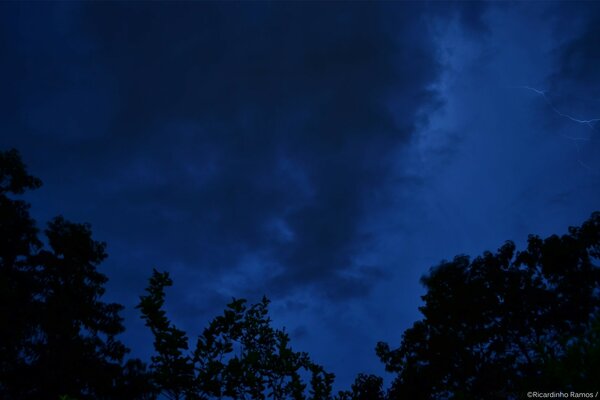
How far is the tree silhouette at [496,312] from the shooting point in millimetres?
16719

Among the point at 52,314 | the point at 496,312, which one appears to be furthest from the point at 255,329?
the point at 496,312

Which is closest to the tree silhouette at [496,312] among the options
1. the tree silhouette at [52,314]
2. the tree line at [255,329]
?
the tree line at [255,329]

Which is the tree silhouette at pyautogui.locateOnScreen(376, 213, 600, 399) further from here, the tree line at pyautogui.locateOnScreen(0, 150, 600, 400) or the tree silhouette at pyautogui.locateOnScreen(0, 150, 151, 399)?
the tree silhouette at pyautogui.locateOnScreen(0, 150, 151, 399)

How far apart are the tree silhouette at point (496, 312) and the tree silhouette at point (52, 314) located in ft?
53.4

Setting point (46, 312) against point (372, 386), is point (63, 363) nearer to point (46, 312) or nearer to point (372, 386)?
point (46, 312)

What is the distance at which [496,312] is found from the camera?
18.5 metres

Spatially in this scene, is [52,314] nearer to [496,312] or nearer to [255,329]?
[255,329]

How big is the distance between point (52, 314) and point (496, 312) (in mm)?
22325

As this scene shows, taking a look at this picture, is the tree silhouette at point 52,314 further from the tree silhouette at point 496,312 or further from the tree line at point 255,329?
the tree silhouette at point 496,312

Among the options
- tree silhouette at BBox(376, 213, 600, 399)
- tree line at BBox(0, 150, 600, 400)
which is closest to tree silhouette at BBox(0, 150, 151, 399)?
tree line at BBox(0, 150, 600, 400)

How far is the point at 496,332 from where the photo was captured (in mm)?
18391

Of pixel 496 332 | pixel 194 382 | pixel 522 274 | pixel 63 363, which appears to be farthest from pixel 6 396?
pixel 522 274

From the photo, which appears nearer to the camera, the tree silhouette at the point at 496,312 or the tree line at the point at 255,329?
the tree line at the point at 255,329

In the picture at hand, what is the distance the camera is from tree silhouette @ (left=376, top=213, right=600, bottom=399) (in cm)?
1672
